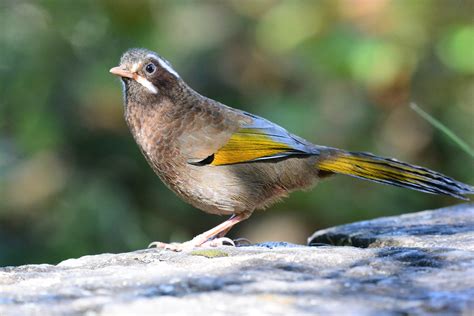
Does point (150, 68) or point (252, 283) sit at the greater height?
point (150, 68)

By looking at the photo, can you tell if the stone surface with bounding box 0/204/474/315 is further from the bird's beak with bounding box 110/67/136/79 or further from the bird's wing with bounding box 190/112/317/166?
the bird's beak with bounding box 110/67/136/79

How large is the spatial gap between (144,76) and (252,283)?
108 inches

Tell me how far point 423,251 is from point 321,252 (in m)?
0.35

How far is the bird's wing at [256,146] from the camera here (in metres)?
4.82

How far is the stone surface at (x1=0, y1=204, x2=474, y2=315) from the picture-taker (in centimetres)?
228

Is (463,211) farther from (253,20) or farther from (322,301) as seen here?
(253,20)

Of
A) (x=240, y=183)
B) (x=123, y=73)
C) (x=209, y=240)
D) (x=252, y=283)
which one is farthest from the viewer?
(x=123, y=73)

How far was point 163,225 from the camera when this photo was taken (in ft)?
24.2

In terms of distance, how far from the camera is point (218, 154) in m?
4.91

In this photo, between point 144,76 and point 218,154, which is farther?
point 144,76

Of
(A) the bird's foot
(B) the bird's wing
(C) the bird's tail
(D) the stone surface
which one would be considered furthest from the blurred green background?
(D) the stone surface

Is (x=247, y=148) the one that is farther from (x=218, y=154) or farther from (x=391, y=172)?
(x=391, y=172)

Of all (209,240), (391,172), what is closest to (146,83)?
(209,240)

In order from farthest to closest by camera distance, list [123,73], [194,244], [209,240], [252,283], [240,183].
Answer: [123,73] → [240,183] → [209,240] → [194,244] → [252,283]
